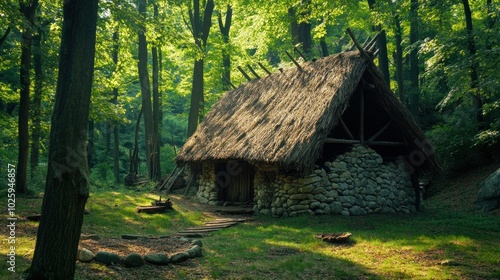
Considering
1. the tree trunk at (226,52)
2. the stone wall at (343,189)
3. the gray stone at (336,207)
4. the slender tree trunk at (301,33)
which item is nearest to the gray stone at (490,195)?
the stone wall at (343,189)

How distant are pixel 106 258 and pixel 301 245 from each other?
4302mm

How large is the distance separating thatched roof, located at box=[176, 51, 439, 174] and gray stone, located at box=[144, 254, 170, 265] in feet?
18.4

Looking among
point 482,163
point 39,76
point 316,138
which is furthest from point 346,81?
point 39,76

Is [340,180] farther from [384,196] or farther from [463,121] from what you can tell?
[463,121]

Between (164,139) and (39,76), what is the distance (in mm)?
23476

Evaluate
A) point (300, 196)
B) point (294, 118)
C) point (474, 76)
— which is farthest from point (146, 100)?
point (474, 76)

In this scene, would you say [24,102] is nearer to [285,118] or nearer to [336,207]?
[285,118]

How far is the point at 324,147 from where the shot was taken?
555 inches

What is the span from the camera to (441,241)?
8.84 meters

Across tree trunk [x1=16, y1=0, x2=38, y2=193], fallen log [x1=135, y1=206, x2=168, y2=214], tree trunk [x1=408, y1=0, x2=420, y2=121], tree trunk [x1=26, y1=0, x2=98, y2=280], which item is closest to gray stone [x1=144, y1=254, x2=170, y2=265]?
tree trunk [x1=26, y1=0, x2=98, y2=280]

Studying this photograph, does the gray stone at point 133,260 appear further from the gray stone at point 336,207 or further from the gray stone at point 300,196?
the gray stone at point 336,207

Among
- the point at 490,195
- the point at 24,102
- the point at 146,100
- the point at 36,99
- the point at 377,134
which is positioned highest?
the point at 146,100

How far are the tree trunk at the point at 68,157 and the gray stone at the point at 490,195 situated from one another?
11.6m

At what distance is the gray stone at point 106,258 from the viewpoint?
6.26m
